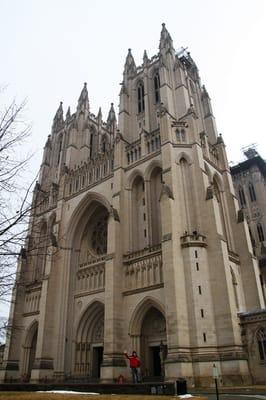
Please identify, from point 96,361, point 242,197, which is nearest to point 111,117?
point 242,197

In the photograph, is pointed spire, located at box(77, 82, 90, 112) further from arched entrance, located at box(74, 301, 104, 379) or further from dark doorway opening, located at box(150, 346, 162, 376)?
dark doorway opening, located at box(150, 346, 162, 376)

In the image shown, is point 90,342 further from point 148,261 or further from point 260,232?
point 260,232

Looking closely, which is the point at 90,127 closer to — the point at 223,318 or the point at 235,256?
the point at 235,256

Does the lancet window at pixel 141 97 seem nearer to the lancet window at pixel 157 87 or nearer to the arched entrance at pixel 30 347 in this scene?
the lancet window at pixel 157 87

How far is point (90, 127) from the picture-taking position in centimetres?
4194

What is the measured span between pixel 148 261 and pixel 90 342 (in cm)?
969

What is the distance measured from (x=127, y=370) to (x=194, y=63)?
31961 millimetres

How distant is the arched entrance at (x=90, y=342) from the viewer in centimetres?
2642

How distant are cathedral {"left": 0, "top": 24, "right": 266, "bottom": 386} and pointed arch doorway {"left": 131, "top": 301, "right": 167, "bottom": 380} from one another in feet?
0.23

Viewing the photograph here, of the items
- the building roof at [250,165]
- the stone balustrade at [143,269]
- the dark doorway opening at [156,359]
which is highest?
the building roof at [250,165]

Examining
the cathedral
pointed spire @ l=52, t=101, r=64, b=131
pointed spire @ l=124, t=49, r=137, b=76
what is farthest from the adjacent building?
pointed spire @ l=52, t=101, r=64, b=131

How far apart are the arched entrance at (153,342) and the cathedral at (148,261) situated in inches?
2.8

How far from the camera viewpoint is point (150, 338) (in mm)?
23031

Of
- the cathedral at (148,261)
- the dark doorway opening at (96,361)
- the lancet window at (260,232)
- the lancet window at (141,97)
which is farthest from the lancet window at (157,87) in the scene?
the dark doorway opening at (96,361)
